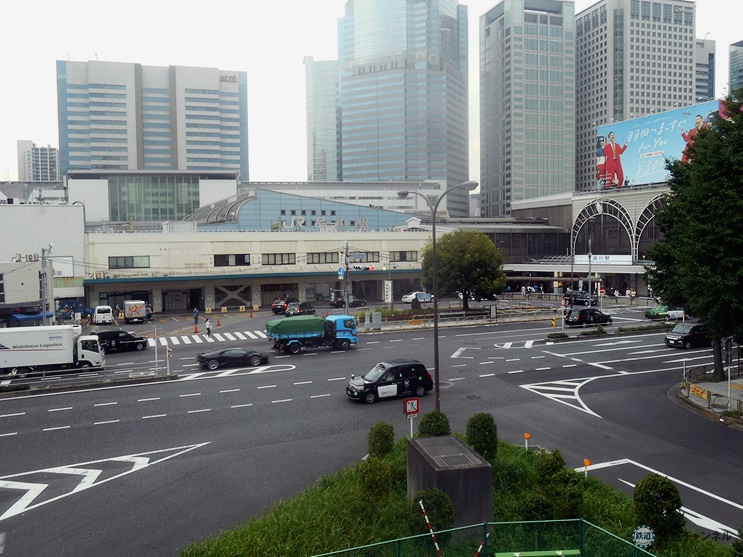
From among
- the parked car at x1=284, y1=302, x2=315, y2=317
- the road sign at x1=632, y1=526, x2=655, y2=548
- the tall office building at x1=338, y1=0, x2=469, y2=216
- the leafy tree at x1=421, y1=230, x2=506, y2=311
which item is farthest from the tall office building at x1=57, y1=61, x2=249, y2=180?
the road sign at x1=632, y1=526, x2=655, y2=548

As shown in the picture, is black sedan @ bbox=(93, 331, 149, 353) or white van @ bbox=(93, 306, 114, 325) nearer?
black sedan @ bbox=(93, 331, 149, 353)

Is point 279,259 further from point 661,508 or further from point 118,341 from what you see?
point 661,508

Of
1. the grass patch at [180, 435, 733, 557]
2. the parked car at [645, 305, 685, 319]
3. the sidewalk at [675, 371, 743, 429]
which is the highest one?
the parked car at [645, 305, 685, 319]

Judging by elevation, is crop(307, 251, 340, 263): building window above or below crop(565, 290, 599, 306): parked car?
above

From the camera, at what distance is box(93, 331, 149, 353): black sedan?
40.1m

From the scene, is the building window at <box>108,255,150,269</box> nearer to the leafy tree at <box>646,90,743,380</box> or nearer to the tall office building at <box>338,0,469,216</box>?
the leafy tree at <box>646,90,743,380</box>

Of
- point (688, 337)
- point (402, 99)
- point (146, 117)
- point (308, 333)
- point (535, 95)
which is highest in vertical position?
point (402, 99)

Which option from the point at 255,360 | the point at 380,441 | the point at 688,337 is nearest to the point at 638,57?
the point at 688,337

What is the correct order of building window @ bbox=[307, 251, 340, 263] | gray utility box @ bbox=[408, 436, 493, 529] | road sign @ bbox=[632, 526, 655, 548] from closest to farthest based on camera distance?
road sign @ bbox=[632, 526, 655, 548] → gray utility box @ bbox=[408, 436, 493, 529] → building window @ bbox=[307, 251, 340, 263]

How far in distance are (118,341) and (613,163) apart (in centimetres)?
7011

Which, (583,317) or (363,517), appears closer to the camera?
(363,517)

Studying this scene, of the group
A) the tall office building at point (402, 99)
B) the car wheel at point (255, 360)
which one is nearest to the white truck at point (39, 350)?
the car wheel at point (255, 360)

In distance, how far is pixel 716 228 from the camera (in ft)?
75.1

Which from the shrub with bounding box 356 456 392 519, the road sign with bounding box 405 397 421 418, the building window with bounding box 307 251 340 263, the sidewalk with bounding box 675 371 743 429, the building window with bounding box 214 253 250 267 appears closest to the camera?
the shrub with bounding box 356 456 392 519
